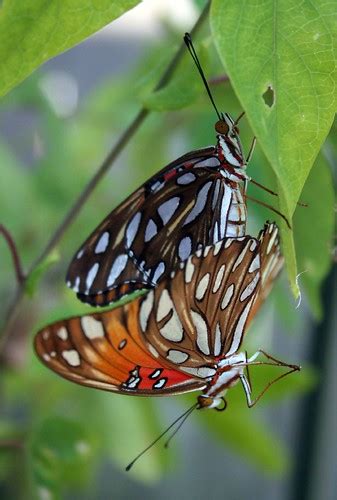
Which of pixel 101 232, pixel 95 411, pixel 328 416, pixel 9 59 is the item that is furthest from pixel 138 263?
pixel 328 416

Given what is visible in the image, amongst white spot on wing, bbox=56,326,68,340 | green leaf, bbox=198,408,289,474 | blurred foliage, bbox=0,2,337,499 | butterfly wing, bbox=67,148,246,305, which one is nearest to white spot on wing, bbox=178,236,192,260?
butterfly wing, bbox=67,148,246,305

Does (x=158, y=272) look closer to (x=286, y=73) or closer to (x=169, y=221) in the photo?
(x=169, y=221)

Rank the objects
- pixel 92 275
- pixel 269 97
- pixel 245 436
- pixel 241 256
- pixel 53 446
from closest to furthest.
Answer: pixel 269 97 < pixel 241 256 < pixel 92 275 < pixel 53 446 < pixel 245 436

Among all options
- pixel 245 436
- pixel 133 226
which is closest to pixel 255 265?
pixel 133 226

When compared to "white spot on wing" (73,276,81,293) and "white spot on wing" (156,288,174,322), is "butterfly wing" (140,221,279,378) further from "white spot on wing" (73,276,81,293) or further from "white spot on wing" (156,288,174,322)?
"white spot on wing" (73,276,81,293)

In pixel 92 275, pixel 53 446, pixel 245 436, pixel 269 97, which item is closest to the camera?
pixel 269 97
